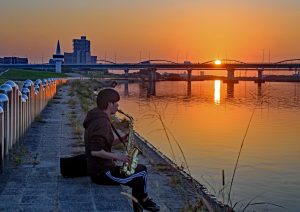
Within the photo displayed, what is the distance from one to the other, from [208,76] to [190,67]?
31.5 metres

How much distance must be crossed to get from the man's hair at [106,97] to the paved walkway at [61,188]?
1.27 m

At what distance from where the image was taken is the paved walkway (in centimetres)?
654

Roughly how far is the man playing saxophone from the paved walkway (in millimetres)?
359

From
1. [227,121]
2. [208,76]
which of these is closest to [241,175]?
[227,121]

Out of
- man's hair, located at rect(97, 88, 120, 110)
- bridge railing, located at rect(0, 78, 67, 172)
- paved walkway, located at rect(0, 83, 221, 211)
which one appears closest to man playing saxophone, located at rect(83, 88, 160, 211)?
man's hair, located at rect(97, 88, 120, 110)

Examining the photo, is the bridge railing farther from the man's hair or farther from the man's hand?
the man's hand

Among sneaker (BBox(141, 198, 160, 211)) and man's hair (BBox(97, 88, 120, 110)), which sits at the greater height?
man's hair (BBox(97, 88, 120, 110))

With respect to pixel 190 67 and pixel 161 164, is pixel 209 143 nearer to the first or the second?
pixel 161 164

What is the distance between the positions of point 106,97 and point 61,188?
1690mm

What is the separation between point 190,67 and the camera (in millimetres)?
127688

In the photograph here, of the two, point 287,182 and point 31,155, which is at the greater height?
point 31,155

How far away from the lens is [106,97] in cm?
662

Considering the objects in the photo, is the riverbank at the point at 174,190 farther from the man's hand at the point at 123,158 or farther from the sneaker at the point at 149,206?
the man's hand at the point at 123,158

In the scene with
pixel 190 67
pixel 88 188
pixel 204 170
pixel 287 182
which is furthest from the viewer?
pixel 190 67
